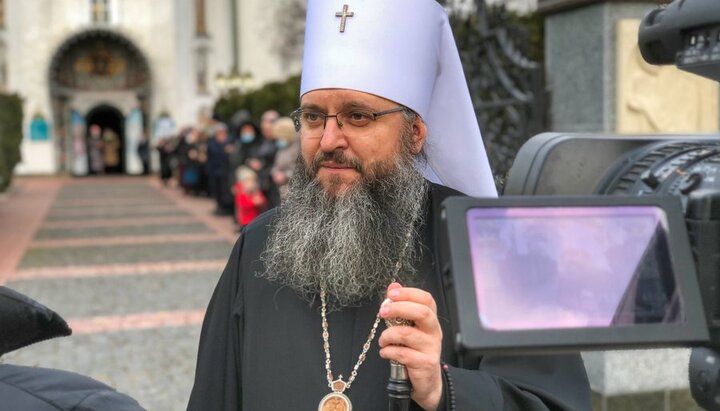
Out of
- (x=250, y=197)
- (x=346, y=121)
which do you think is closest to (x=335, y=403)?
(x=346, y=121)

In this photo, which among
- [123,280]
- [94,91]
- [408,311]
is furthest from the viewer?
[94,91]

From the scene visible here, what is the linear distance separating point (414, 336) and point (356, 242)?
20.8 inches

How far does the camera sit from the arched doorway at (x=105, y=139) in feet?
124

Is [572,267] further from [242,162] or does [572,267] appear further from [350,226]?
[242,162]

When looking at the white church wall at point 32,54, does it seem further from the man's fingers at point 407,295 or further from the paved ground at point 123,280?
the man's fingers at point 407,295

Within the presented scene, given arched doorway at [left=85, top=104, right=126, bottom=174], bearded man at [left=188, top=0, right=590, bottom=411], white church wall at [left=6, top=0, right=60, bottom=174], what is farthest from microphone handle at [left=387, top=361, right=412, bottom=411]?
arched doorway at [left=85, top=104, right=126, bottom=174]

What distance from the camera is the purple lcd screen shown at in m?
1.12

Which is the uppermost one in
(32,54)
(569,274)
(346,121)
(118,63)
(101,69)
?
(32,54)

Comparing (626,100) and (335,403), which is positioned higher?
(626,100)

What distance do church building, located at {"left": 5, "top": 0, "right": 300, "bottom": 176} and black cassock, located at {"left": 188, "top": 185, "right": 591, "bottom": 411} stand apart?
1384 inches

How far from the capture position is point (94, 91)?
1506 inches

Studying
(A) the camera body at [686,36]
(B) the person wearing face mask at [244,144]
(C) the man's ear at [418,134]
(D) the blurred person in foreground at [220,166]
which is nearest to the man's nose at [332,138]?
(C) the man's ear at [418,134]

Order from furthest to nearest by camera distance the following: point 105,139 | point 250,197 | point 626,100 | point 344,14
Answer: point 105,139 → point 250,197 → point 626,100 → point 344,14

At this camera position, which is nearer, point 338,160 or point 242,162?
point 338,160
